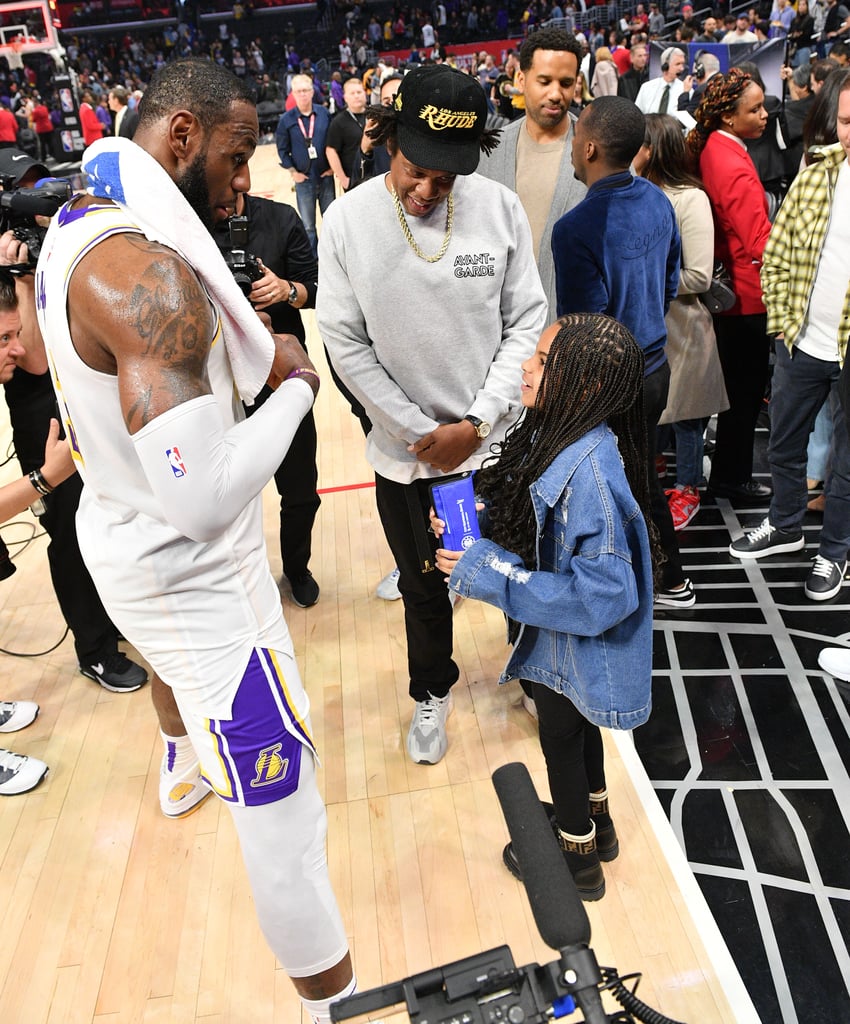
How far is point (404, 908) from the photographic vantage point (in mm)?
2168

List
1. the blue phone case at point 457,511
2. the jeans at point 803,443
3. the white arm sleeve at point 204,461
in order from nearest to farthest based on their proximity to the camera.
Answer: the white arm sleeve at point 204,461 < the blue phone case at point 457,511 < the jeans at point 803,443

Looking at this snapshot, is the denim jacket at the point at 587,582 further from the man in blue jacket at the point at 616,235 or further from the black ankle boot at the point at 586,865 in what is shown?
the man in blue jacket at the point at 616,235

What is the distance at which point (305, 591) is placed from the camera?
346 cm

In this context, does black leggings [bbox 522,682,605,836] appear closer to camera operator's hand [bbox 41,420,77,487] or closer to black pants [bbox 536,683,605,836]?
black pants [bbox 536,683,605,836]

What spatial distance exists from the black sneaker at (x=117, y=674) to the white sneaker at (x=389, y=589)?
→ 946 mm

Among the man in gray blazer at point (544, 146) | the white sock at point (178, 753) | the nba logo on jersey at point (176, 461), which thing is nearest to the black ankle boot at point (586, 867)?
the white sock at point (178, 753)

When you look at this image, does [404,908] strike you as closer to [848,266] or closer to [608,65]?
[848,266]

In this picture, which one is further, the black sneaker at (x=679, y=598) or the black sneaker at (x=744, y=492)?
the black sneaker at (x=744, y=492)

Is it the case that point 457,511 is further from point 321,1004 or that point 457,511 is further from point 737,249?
point 737,249

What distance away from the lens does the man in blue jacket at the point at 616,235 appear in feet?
8.86

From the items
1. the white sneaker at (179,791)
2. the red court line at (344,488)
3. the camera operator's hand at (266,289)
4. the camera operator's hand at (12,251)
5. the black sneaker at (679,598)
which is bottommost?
the red court line at (344,488)

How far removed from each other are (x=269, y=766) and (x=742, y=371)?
2939mm

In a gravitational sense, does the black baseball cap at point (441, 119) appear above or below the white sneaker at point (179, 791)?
above

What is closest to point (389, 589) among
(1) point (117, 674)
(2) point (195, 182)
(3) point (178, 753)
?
(1) point (117, 674)
